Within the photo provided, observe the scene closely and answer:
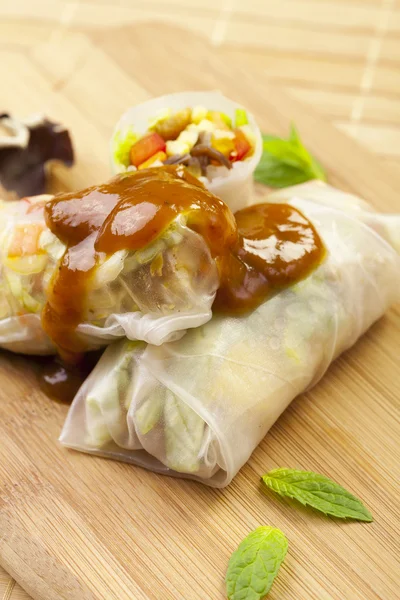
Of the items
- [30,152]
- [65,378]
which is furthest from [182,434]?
[30,152]

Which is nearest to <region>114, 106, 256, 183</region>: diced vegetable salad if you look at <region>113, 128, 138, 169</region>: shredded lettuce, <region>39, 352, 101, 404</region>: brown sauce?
<region>113, 128, 138, 169</region>: shredded lettuce

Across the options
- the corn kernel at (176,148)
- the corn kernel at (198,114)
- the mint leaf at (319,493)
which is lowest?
the mint leaf at (319,493)

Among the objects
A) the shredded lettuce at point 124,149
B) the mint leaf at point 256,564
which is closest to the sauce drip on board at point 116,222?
the shredded lettuce at point 124,149


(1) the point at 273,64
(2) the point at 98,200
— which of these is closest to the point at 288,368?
(2) the point at 98,200

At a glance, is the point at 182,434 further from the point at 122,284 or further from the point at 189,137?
the point at 189,137

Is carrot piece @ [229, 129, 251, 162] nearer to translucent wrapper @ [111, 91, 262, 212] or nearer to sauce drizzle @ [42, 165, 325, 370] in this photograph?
translucent wrapper @ [111, 91, 262, 212]

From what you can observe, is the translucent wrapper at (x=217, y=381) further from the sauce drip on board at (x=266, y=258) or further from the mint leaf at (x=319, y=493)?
the mint leaf at (x=319, y=493)
